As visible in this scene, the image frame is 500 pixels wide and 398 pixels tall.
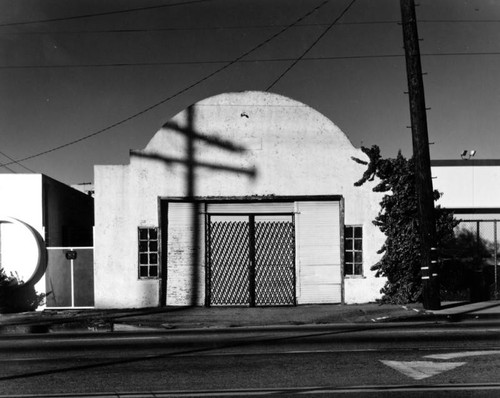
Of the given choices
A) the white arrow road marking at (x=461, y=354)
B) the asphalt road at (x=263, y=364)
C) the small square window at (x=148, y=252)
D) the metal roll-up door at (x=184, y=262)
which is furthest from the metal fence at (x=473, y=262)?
the white arrow road marking at (x=461, y=354)

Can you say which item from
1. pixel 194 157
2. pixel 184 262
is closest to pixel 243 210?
pixel 194 157

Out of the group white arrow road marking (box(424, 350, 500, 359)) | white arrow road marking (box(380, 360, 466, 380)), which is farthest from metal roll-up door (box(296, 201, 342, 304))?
white arrow road marking (box(380, 360, 466, 380))

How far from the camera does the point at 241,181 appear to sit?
17.5 m

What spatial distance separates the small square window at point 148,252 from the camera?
17406 mm

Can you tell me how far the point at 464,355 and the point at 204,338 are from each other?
471cm

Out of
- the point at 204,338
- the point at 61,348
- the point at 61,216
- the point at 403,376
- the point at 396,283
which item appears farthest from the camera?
the point at 61,216

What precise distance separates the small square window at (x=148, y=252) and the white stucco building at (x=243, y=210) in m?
0.03

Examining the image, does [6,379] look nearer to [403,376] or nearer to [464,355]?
[403,376]

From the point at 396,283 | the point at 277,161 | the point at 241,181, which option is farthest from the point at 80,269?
the point at 396,283

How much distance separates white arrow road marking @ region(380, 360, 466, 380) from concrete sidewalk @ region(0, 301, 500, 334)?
18.3 ft

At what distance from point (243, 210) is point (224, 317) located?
11.2 feet

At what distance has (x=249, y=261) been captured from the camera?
57.3ft

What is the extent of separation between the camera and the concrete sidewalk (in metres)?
14.4

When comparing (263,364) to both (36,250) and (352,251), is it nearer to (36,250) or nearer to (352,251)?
(352,251)
